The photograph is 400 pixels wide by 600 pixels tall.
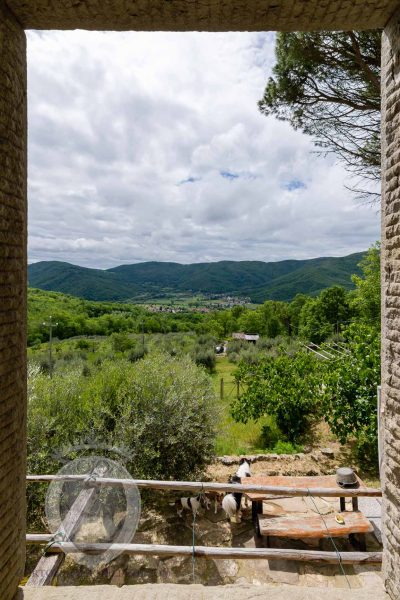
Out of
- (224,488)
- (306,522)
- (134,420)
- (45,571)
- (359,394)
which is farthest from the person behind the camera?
(359,394)

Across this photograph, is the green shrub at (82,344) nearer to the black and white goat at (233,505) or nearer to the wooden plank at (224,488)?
the black and white goat at (233,505)

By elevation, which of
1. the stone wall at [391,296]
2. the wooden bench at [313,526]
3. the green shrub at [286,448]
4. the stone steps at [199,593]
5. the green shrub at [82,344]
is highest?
the stone wall at [391,296]

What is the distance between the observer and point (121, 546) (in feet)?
12.1

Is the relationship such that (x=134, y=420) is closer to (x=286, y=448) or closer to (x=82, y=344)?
(x=286, y=448)

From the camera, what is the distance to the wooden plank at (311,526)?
4582 mm

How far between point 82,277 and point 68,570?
8011 inches

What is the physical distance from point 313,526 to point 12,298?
4939 millimetres

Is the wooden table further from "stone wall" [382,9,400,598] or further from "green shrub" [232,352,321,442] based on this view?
"green shrub" [232,352,321,442]

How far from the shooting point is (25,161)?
9.75ft

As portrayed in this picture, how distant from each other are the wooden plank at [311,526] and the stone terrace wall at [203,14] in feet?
19.2

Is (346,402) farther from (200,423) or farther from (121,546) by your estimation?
(121,546)

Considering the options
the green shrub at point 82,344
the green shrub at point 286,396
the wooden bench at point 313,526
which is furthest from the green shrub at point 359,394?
the green shrub at point 82,344

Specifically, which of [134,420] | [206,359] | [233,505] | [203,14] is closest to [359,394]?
[233,505]

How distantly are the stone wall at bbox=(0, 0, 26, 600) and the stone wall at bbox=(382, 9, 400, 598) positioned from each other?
10.2ft
